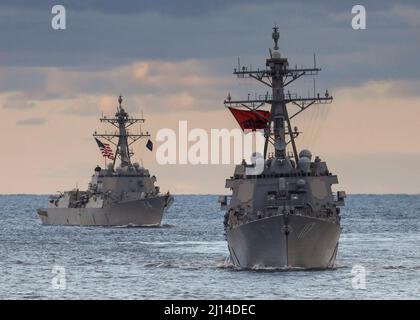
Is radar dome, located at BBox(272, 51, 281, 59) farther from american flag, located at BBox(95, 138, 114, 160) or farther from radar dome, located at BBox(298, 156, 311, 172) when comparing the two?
american flag, located at BBox(95, 138, 114, 160)

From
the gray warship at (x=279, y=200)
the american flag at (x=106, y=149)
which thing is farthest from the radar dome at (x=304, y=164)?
the american flag at (x=106, y=149)

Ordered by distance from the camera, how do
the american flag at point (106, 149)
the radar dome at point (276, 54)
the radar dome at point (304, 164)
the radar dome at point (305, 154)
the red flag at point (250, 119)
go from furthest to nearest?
1. the american flag at point (106, 149)
2. the radar dome at point (276, 54)
3. the red flag at point (250, 119)
4. the radar dome at point (305, 154)
5. the radar dome at point (304, 164)

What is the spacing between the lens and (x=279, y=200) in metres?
56.8

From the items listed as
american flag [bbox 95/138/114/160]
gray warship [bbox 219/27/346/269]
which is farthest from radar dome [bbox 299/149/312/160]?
american flag [bbox 95/138/114/160]

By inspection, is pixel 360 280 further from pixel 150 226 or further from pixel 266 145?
pixel 150 226

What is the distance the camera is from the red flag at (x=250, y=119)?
196ft

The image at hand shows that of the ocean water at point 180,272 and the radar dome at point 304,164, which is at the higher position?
the radar dome at point 304,164

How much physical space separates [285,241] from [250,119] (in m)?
7.93

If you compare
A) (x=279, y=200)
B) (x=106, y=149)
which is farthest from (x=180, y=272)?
(x=106, y=149)

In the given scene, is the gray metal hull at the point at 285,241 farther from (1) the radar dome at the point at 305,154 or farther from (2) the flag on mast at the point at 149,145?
(2) the flag on mast at the point at 149,145

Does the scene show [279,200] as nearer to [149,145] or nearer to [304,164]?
[304,164]

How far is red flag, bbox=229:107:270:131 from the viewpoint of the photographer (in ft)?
196

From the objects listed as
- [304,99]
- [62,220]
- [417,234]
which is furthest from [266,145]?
[62,220]
